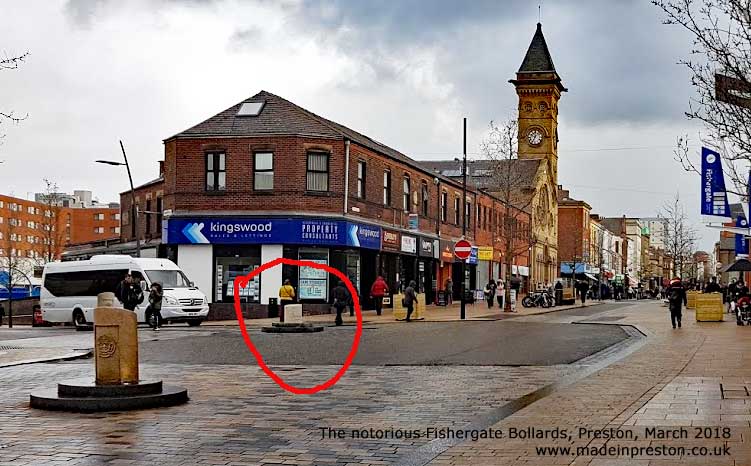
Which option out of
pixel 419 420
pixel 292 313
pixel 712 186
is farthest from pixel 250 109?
pixel 419 420

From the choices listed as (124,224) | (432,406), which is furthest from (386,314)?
(432,406)

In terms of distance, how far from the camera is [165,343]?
971 inches

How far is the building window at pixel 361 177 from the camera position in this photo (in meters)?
46.7

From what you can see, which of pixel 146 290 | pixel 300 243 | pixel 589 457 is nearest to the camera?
pixel 589 457

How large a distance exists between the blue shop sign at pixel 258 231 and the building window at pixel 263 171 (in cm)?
175

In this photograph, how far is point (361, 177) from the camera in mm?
47094

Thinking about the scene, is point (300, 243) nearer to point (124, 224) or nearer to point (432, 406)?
point (124, 224)

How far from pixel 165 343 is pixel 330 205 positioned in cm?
2038

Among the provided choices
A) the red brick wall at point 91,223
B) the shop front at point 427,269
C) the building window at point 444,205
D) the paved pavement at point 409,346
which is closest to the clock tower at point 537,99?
the building window at point 444,205

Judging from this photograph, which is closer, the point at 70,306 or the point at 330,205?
the point at 70,306

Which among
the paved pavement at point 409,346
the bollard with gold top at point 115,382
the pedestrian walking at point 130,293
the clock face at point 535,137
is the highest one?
the clock face at point 535,137

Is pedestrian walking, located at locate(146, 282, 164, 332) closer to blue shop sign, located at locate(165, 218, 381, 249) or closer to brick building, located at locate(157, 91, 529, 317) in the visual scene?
brick building, located at locate(157, 91, 529, 317)

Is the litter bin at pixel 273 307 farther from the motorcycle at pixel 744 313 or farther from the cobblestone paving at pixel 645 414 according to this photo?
the cobblestone paving at pixel 645 414

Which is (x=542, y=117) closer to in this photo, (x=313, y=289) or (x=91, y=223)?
(x=313, y=289)
